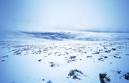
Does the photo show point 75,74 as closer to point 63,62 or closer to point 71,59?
point 63,62

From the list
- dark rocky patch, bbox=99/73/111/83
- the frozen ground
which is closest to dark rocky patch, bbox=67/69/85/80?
the frozen ground

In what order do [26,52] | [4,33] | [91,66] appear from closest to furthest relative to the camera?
1. [91,66]
2. [26,52]
3. [4,33]

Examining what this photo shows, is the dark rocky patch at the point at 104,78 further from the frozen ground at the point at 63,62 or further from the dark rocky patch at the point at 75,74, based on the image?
the dark rocky patch at the point at 75,74

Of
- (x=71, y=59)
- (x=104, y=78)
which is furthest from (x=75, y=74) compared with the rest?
(x=71, y=59)

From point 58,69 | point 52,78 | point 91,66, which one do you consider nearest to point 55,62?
point 58,69

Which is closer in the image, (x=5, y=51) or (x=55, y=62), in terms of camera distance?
(x=55, y=62)

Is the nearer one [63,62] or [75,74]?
[75,74]

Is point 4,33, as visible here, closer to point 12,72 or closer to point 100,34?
point 12,72

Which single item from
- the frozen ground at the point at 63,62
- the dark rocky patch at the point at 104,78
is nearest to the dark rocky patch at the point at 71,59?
the frozen ground at the point at 63,62

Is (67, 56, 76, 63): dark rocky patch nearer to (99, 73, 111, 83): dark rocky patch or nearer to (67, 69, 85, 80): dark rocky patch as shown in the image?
(67, 69, 85, 80): dark rocky patch
